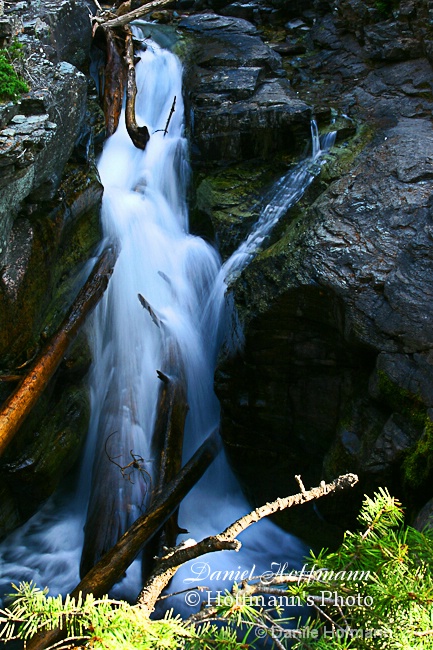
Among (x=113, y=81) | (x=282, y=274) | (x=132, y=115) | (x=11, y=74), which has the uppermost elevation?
(x=11, y=74)

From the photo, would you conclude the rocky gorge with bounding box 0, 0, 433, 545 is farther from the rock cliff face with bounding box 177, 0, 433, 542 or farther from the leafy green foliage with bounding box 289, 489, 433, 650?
the leafy green foliage with bounding box 289, 489, 433, 650

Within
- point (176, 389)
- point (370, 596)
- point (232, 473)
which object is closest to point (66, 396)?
point (176, 389)

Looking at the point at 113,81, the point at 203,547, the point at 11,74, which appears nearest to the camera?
the point at 203,547

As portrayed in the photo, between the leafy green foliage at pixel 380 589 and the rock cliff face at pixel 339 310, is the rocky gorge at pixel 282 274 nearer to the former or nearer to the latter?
the rock cliff face at pixel 339 310

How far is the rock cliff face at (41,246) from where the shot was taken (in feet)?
16.0

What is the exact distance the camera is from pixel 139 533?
4.67 metres

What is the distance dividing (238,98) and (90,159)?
8.46 ft

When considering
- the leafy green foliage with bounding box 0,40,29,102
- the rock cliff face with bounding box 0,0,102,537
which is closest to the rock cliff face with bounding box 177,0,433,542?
the rock cliff face with bounding box 0,0,102,537

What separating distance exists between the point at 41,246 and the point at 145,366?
5.80ft

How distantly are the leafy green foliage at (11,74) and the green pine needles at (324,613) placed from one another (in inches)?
169

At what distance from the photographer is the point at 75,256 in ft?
20.8

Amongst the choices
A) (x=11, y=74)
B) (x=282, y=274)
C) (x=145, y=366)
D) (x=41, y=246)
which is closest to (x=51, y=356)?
(x=41, y=246)

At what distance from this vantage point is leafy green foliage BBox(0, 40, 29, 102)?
478cm

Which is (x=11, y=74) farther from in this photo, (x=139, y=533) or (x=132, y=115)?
(x=139, y=533)
